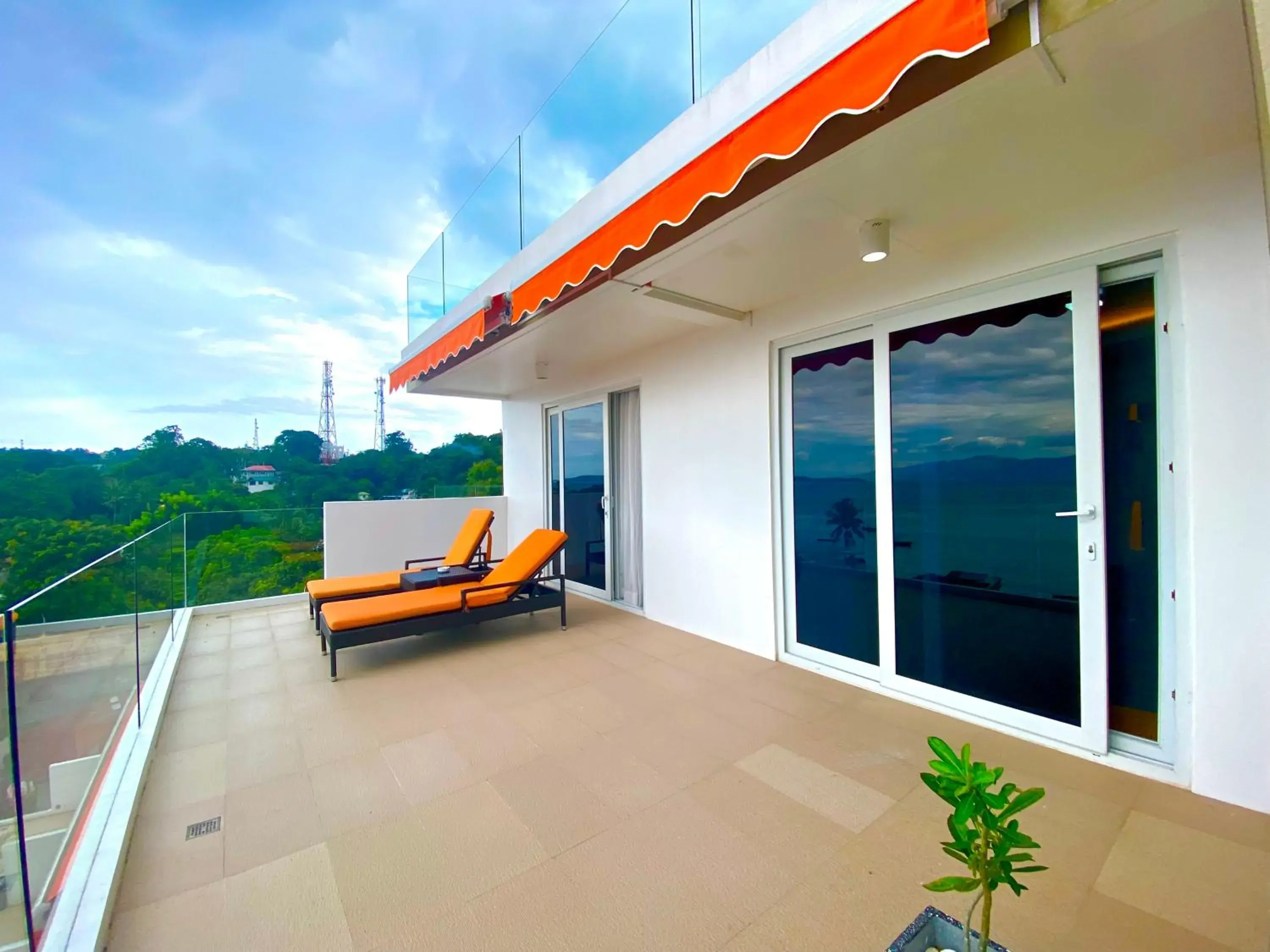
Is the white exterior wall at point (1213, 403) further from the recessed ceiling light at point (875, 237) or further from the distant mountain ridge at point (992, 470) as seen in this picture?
the recessed ceiling light at point (875, 237)

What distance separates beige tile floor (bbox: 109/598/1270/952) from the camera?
180 centimetres

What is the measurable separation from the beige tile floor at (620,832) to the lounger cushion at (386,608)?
66 centimetres

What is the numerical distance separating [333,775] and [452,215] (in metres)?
6.67

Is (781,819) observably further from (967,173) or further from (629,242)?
(967,173)

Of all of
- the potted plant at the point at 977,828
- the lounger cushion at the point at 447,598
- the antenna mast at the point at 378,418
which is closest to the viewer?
the potted plant at the point at 977,828

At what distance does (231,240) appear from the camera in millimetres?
17875

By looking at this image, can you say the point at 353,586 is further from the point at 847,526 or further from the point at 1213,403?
the point at 1213,403

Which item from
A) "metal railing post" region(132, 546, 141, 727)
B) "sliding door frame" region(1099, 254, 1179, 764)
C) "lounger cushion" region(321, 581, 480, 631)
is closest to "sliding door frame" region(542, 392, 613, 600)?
"lounger cushion" region(321, 581, 480, 631)

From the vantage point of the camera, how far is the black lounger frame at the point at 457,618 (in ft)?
14.2

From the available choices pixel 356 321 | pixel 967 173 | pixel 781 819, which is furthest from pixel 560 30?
pixel 356 321

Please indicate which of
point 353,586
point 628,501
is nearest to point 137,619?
point 353,586

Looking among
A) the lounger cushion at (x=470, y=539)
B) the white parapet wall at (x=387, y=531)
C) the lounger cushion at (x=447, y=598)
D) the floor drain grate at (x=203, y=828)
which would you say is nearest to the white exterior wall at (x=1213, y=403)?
the lounger cushion at (x=447, y=598)

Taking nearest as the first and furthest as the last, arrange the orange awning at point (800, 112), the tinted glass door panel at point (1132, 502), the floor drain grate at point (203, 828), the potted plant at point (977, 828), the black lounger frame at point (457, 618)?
1. the potted plant at point (977, 828)
2. the orange awning at point (800, 112)
3. the floor drain grate at point (203, 828)
4. the tinted glass door panel at point (1132, 502)
5. the black lounger frame at point (457, 618)

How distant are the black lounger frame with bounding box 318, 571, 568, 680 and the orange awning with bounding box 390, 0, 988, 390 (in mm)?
3341
